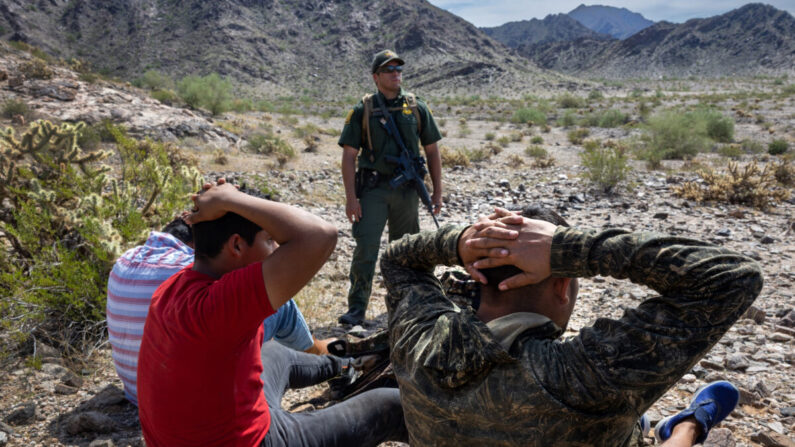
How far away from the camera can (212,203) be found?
150 centimetres

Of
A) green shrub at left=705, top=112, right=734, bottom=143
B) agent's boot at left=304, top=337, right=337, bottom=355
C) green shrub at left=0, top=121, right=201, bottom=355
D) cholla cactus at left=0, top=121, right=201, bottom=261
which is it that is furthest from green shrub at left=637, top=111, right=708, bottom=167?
green shrub at left=0, top=121, right=201, bottom=355

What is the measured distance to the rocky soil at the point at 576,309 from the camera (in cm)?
231

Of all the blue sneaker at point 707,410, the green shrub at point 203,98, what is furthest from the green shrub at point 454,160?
the green shrub at point 203,98

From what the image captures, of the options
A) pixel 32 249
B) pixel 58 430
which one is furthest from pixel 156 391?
pixel 32 249

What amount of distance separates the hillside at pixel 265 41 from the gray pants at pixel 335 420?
50.6 meters

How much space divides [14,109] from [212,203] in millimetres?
12343

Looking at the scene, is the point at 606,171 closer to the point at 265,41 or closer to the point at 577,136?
the point at 577,136

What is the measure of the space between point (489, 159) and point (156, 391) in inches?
433

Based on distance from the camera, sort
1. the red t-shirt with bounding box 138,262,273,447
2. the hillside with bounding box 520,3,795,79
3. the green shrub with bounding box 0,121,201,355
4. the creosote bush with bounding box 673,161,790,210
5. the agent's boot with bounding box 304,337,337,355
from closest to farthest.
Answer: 1. the red t-shirt with bounding box 138,262,273,447
2. the agent's boot with bounding box 304,337,337,355
3. the green shrub with bounding box 0,121,201,355
4. the creosote bush with bounding box 673,161,790,210
5. the hillside with bounding box 520,3,795,79

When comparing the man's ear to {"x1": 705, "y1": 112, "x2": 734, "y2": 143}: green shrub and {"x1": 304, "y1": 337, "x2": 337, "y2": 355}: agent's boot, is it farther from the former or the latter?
{"x1": 705, "y1": 112, "x2": 734, "y2": 143}: green shrub

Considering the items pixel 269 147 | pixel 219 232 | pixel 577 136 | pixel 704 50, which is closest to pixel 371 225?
pixel 219 232

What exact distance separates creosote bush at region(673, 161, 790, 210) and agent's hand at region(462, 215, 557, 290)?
6773 mm

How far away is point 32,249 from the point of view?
333 centimetres

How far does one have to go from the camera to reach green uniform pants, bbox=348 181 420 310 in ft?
11.8
